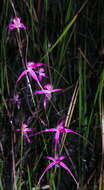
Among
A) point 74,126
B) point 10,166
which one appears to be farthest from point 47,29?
point 10,166

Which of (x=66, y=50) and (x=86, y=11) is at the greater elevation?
(x=86, y=11)

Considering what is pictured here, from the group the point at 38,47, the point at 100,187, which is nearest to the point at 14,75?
the point at 38,47

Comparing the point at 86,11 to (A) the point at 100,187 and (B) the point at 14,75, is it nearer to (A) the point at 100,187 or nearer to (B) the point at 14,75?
(B) the point at 14,75

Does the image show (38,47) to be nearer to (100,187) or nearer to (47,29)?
(47,29)

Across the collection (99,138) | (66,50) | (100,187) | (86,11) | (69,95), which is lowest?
(100,187)

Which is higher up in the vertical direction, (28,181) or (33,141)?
(33,141)

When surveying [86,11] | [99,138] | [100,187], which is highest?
[86,11]

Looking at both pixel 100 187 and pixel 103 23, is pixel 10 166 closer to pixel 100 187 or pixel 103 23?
pixel 100 187
